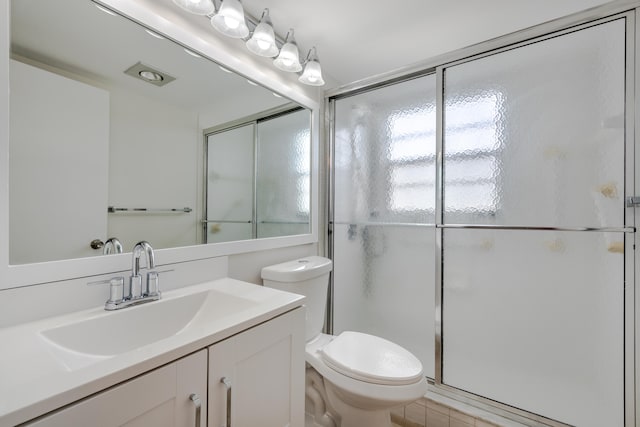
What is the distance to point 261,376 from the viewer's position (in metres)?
0.83

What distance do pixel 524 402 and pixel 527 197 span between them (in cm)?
100

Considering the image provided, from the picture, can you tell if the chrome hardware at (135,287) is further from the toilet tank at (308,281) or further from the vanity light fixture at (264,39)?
the vanity light fixture at (264,39)

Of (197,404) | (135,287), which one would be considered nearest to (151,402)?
(197,404)

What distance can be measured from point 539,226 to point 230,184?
4.91 feet

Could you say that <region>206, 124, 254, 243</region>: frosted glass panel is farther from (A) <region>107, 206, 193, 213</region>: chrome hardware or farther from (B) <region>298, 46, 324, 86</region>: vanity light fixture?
(B) <region>298, 46, 324, 86</region>: vanity light fixture

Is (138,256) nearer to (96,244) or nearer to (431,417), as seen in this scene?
(96,244)

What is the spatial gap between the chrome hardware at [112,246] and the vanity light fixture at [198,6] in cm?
88

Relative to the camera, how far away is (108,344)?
0.80 meters

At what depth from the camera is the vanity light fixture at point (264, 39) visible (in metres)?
1.26

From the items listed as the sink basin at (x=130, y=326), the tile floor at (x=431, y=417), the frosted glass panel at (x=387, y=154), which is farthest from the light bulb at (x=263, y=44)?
the tile floor at (x=431, y=417)

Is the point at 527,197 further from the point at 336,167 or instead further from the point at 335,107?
the point at 335,107

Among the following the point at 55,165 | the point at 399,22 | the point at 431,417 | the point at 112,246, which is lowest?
the point at 431,417

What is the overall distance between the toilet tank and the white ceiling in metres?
1.24

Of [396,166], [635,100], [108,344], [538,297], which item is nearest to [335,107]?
[396,166]
